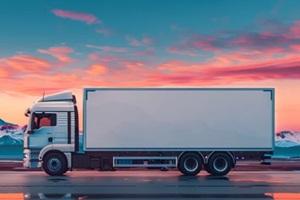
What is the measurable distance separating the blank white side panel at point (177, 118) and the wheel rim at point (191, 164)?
2.00ft

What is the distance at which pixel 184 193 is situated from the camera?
66.4 ft

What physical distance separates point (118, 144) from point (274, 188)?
31.1 feet

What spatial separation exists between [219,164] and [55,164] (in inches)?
290

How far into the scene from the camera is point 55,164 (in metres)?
29.4

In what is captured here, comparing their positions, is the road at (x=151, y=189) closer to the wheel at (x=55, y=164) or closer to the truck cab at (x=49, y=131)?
the wheel at (x=55, y=164)

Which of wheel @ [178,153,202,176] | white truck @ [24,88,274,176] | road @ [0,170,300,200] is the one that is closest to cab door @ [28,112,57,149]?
white truck @ [24,88,274,176]

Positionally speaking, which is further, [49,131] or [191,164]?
[191,164]

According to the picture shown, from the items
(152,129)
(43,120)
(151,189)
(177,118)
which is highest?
(177,118)

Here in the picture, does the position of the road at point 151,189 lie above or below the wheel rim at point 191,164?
below

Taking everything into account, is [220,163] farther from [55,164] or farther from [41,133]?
[41,133]

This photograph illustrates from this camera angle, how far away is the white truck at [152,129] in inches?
1157

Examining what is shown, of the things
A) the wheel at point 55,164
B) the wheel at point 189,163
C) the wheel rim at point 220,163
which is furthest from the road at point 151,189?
the wheel rim at point 220,163

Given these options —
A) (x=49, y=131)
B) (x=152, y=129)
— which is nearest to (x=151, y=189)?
(x=152, y=129)

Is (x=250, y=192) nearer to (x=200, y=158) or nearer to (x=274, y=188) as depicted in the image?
(x=274, y=188)
